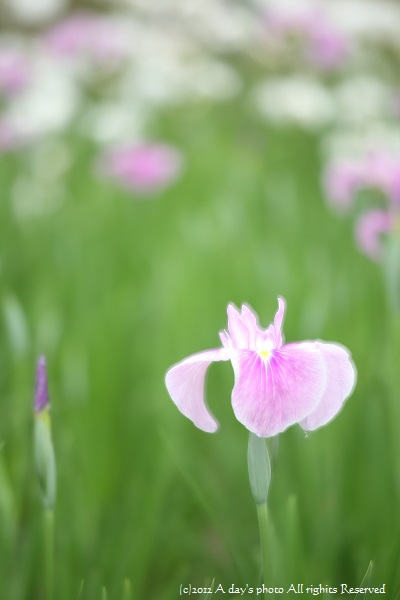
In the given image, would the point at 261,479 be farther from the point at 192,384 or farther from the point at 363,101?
the point at 363,101

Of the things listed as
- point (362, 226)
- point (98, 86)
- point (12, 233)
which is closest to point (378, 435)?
point (362, 226)

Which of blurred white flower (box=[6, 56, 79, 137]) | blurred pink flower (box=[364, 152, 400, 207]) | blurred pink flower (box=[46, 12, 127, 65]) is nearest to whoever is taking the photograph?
blurred pink flower (box=[364, 152, 400, 207])

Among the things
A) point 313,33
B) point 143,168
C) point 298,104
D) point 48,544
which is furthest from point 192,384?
point 313,33

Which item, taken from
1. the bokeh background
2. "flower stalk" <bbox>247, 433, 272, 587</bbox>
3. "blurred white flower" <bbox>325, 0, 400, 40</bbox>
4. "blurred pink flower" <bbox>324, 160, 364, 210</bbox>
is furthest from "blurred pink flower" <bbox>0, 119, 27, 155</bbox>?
"blurred white flower" <bbox>325, 0, 400, 40</bbox>

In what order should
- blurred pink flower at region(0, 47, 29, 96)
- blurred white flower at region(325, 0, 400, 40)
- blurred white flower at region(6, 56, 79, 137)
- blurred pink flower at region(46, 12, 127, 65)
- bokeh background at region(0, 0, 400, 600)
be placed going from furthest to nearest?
blurred white flower at region(325, 0, 400, 40), blurred pink flower at region(46, 12, 127, 65), blurred pink flower at region(0, 47, 29, 96), blurred white flower at region(6, 56, 79, 137), bokeh background at region(0, 0, 400, 600)

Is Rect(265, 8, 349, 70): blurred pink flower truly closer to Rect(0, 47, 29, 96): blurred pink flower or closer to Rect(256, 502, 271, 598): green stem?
Rect(0, 47, 29, 96): blurred pink flower

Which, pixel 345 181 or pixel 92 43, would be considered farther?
pixel 92 43

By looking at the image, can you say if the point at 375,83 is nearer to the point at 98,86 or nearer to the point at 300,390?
the point at 98,86

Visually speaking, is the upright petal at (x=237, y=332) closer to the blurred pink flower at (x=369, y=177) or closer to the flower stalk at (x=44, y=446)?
the flower stalk at (x=44, y=446)
